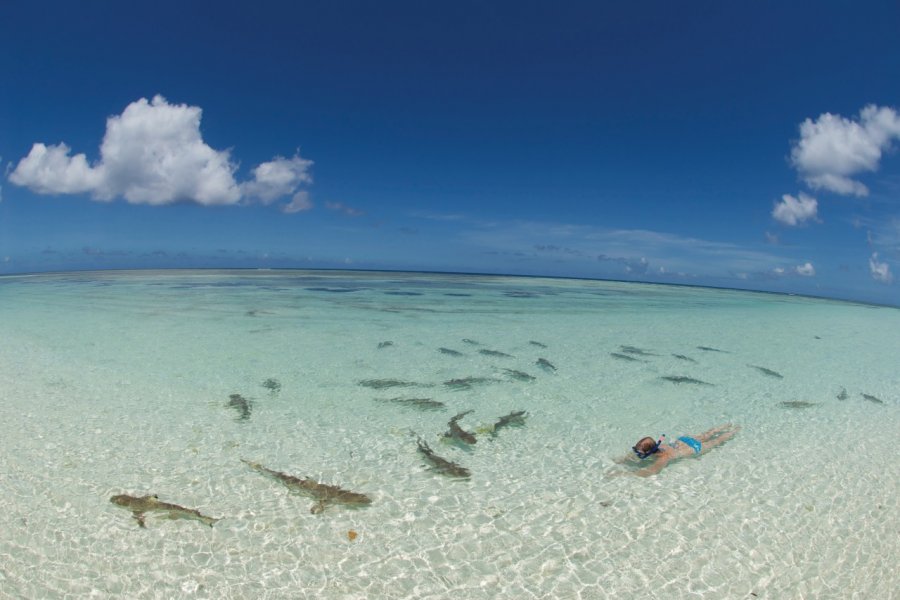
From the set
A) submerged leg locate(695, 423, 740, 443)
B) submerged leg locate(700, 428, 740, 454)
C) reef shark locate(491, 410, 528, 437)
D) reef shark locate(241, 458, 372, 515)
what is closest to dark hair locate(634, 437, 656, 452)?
submerged leg locate(700, 428, 740, 454)

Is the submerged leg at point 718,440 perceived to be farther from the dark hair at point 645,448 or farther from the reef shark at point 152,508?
the reef shark at point 152,508

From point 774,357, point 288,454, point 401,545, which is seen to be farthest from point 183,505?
point 774,357

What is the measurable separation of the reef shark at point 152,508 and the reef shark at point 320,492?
110cm

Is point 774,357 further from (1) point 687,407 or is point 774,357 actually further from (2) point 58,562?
(2) point 58,562

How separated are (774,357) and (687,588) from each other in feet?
51.6

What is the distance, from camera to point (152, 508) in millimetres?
5801

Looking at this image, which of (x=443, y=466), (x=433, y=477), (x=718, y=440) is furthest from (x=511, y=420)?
(x=718, y=440)

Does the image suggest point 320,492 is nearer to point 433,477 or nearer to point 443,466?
point 433,477

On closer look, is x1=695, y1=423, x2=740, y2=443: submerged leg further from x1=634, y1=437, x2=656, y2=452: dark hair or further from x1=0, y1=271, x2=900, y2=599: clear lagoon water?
x1=634, y1=437, x2=656, y2=452: dark hair

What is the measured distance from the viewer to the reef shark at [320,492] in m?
6.15

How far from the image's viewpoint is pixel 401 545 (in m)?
5.41

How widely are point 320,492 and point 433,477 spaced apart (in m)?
1.59

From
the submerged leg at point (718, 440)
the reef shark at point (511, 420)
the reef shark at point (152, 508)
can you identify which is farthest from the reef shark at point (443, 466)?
the submerged leg at point (718, 440)

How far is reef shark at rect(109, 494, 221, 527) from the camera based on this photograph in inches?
223
